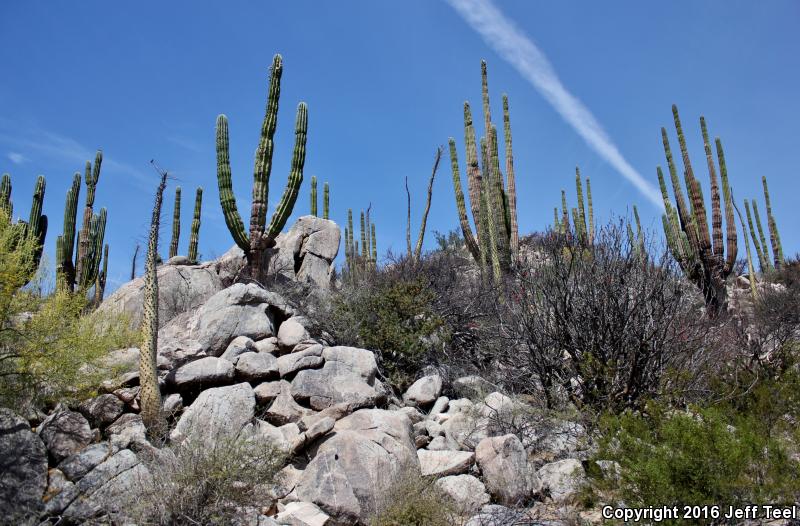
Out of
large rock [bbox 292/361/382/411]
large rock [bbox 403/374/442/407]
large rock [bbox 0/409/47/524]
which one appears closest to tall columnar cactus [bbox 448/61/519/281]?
large rock [bbox 403/374/442/407]

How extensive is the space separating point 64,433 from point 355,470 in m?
3.17

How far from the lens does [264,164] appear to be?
12484 mm

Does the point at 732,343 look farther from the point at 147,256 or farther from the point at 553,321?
the point at 147,256

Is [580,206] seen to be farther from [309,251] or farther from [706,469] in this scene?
[706,469]

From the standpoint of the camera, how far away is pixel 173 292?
12125 mm

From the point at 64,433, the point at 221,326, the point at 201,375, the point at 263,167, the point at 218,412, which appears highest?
the point at 263,167

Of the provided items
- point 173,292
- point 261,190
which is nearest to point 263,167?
point 261,190

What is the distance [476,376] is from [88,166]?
462 inches

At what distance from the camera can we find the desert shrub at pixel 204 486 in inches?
202

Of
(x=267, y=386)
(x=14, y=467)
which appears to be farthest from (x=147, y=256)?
(x=14, y=467)

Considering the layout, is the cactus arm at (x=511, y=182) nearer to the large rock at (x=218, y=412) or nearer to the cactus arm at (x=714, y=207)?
the cactus arm at (x=714, y=207)

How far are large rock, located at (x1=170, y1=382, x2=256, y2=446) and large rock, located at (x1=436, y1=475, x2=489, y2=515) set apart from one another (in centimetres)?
228

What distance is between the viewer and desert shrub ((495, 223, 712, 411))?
22.1 feet

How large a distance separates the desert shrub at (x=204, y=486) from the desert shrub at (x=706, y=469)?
3.05m
